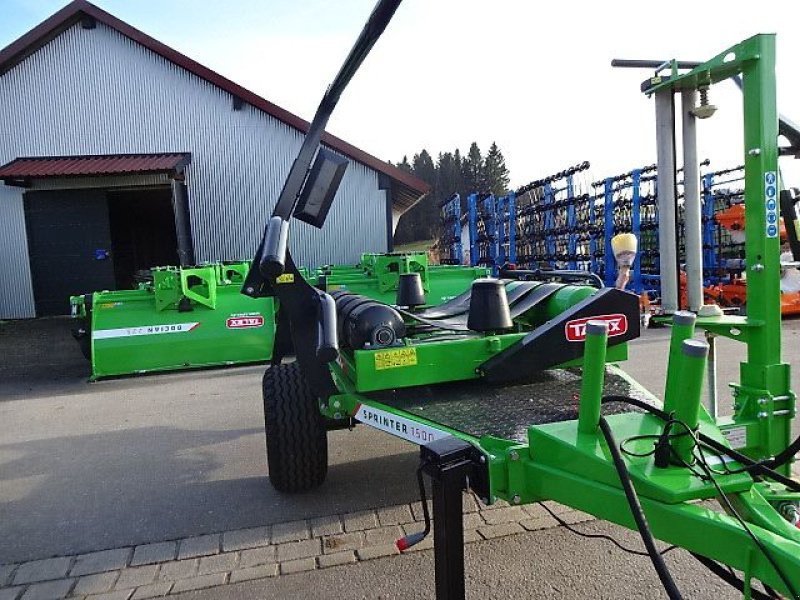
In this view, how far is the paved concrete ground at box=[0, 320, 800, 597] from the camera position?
366cm

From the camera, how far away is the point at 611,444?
1895 mm

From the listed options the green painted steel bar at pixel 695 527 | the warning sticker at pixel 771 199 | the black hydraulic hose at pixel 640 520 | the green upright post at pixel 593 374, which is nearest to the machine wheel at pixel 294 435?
the green painted steel bar at pixel 695 527

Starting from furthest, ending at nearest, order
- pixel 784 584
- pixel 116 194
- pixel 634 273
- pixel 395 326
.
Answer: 1. pixel 116 194
2. pixel 634 273
3. pixel 395 326
4. pixel 784 584

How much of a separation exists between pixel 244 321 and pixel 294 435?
15.8 feet

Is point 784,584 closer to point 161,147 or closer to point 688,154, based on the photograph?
point 688,154

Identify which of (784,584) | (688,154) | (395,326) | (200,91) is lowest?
(784,584)

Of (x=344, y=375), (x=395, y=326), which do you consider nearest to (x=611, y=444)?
(x=395, y=326)

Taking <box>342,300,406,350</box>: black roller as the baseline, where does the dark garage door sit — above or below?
above

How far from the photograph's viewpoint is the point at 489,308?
11.0ft

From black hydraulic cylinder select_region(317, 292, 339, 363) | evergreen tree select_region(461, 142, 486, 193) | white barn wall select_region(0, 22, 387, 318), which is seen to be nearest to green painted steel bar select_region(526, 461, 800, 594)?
black hydraulic cylinder select_region(317, 292, 339, 363)

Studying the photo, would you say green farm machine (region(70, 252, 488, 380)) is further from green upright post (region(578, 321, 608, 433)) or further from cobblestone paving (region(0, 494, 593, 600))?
green upright post (region(578, 321, 608, 433))

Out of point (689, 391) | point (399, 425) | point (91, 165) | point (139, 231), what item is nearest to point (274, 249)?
point (399, 425)

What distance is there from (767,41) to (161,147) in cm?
1571

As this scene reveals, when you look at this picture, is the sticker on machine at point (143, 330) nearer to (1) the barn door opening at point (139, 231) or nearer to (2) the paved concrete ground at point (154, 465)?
(2) the paved concrete ground at point (154, 465)
